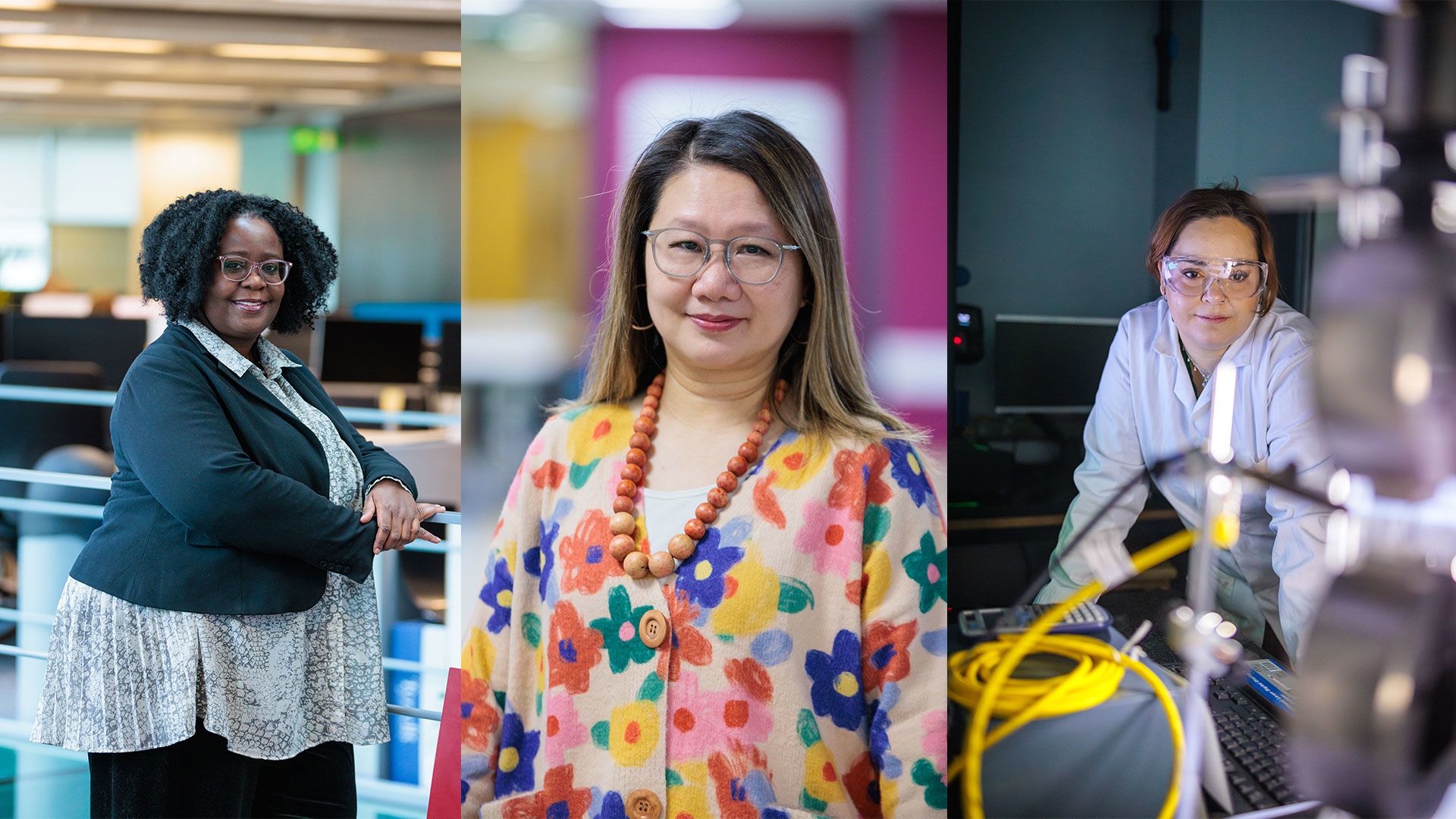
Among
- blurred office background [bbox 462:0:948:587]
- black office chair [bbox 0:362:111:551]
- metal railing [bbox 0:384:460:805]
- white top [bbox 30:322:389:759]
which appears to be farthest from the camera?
black office chair [bbox 0:362:111:551]

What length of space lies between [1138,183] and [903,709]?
938 millimetres

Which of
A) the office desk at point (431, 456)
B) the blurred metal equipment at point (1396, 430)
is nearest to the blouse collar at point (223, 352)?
the office desk at point (431, 456)

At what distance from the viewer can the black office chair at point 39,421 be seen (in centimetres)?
228

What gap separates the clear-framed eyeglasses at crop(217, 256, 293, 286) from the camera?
2.01m

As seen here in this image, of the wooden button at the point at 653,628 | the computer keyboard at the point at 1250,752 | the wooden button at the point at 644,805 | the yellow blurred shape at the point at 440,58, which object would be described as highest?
the yellow blurred shape at the point at 440,58

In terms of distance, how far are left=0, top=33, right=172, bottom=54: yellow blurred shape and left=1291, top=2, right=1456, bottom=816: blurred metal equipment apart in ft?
7.26

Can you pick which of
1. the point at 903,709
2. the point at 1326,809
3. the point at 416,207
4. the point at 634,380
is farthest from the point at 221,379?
the point at 1326,809

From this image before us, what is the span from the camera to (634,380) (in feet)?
6.06

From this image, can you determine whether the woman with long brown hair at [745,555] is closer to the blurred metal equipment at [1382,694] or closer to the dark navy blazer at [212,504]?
the dark navy blazer at [212,504]

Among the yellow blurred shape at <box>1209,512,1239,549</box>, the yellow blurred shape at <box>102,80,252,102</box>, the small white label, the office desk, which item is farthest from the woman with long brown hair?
the yellow blurred shape at <box>102,80,252,102</box>

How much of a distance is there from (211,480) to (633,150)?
89cm

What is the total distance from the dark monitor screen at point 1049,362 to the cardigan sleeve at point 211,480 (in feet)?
3.78

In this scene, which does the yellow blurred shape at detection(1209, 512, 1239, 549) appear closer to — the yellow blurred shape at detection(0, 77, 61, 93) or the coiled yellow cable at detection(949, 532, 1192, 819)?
the coiled yellow cable at detection(949, 532, 1192, 819)

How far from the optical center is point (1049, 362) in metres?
1.88
